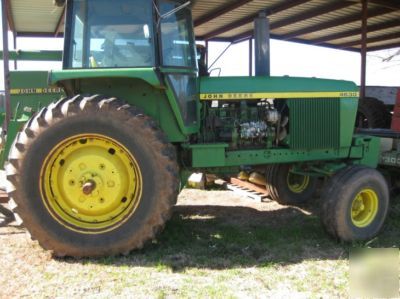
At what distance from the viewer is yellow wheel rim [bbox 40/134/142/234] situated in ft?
13.9

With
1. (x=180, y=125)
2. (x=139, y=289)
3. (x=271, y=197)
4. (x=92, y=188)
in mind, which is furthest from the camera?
(x=271, y=197)

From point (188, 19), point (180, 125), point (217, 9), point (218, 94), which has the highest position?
point (217, 9)

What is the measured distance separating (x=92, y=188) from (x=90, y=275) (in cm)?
77

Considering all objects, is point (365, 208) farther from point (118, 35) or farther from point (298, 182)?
point (118, 35)

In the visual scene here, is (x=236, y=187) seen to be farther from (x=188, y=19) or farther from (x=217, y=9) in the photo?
(x=217, y=9)

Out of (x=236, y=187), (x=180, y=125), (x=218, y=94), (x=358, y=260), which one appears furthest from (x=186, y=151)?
(x=236, y=187)

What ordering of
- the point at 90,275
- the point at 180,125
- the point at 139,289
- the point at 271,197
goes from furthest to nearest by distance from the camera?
the point at 271,197 → the point at 180,125 → the point at 90,275 → the point at 139,289

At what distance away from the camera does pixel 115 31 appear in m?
4.34

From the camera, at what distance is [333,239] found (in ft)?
15.7

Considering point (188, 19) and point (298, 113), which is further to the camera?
point (298, 113)

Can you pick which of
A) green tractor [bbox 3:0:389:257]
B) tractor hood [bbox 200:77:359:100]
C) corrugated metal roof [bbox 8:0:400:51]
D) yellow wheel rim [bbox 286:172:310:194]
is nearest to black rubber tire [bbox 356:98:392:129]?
corrugated metal roof [bbox 8:0:400:51]

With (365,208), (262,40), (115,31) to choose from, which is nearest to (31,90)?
(115,31)

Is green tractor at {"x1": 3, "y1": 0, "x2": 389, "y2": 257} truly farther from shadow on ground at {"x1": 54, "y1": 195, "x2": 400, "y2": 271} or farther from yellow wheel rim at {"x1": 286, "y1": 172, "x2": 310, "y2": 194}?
yellow wheel rim at {"x1": 286, "y1": 172, "x2": 310, "y2": 194}

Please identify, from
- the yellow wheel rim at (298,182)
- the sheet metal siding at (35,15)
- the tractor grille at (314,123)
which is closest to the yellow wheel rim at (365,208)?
the tractor grille at (314,123)
